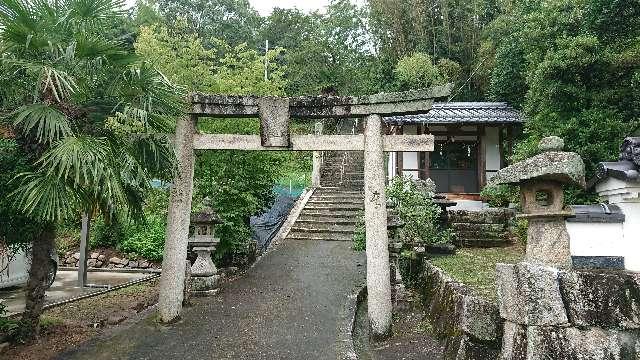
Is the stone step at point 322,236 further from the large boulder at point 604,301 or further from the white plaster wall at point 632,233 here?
the large boulder at point 604,301

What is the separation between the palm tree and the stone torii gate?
748mm

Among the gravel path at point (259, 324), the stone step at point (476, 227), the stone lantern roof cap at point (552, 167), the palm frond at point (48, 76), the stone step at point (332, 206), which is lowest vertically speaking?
the gravel path at point (259, 324)

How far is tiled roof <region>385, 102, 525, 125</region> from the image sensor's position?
1709 cm

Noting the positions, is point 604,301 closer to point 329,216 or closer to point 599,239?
point 599,239

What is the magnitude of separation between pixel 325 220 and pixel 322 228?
0.61 metres

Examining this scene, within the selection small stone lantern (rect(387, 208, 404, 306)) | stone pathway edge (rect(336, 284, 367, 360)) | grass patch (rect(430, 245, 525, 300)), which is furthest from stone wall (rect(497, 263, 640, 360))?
small stone lantern (rect(387, 208, 404, 306))

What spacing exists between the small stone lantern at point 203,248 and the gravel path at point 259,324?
1.37 ft

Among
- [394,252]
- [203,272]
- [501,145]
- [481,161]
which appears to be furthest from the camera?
[501,145]

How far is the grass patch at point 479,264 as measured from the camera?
7.14 m

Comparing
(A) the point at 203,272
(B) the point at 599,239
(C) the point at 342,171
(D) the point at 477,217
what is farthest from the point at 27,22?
(C) the point at 342,171

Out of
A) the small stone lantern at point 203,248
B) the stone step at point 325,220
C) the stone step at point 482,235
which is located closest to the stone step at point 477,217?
the stone step at point 482,235

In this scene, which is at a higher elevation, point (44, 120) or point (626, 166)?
point (44, 120)

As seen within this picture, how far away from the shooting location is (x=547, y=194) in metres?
4.75

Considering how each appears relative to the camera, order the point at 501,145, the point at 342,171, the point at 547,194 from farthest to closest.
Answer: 1. the point at 342,171
2. the point at 501,145
3. the point at 547,194
